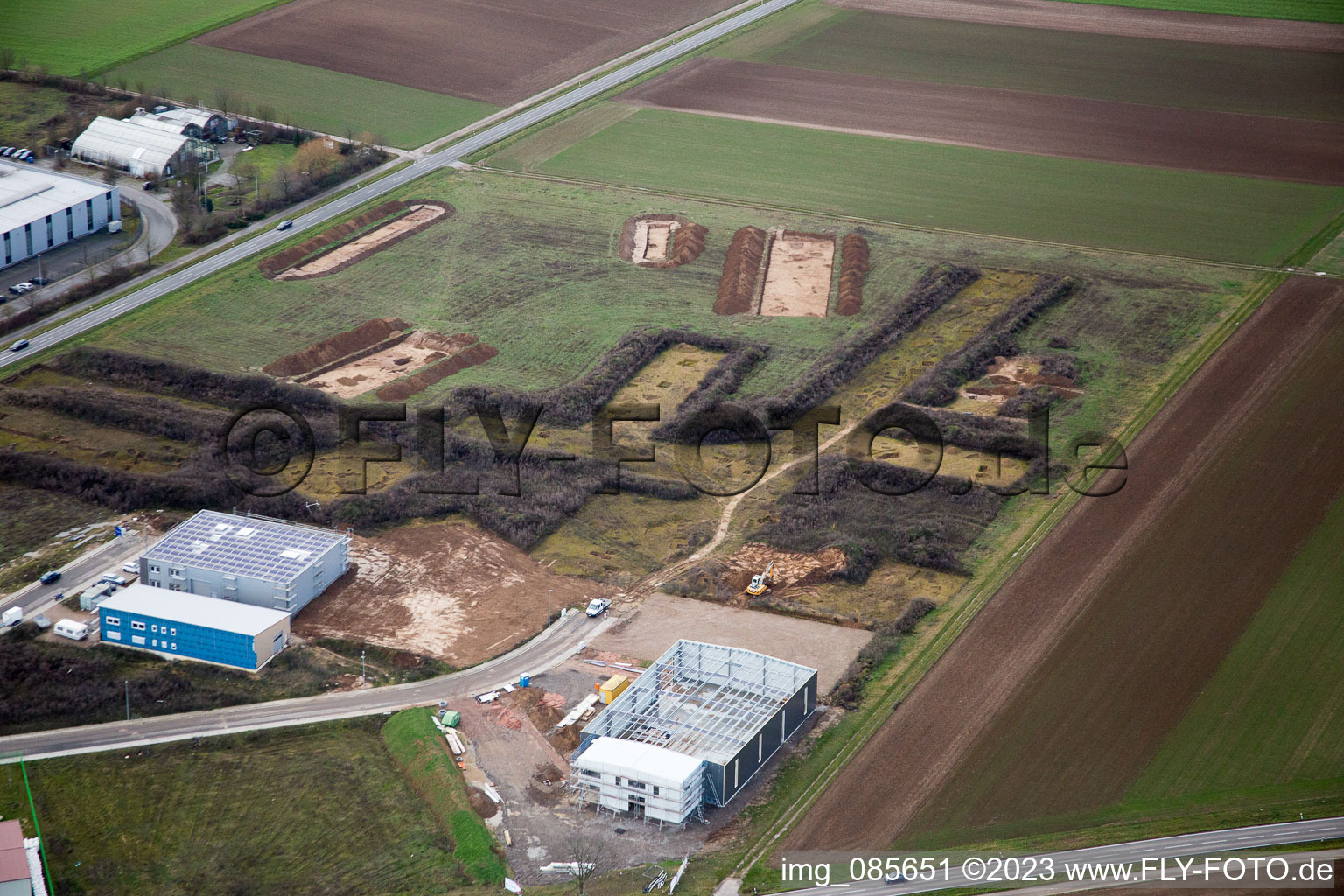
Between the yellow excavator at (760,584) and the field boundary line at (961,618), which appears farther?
the yellow excavator at (760,584)

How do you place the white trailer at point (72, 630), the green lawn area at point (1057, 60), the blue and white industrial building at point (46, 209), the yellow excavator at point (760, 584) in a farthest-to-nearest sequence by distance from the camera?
the green lawn area at point (1057, 60) < the blue and white industrial building at point (46, 209) < the yellow excavator at point (760, 584) < the white trailer at point (72, 630)

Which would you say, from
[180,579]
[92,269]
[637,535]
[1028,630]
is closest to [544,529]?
[637,535]

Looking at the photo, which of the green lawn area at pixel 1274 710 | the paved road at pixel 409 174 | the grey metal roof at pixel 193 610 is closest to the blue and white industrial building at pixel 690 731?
the green lawn area at pixel 1274 710

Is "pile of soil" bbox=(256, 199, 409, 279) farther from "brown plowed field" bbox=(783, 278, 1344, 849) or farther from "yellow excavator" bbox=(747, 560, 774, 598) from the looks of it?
"brown plowed field" bbox=(783, 278, 1344, 849)

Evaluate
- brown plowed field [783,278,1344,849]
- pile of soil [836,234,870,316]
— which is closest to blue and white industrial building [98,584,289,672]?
brown plowed field [783,278,1344,849]

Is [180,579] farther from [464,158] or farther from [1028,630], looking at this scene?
[464,158]

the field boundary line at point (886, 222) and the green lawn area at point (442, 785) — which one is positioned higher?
the field boundary line at point (886, 222)

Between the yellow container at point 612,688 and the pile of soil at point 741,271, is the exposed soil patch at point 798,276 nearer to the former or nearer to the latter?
the pile of soil at point 741,271
